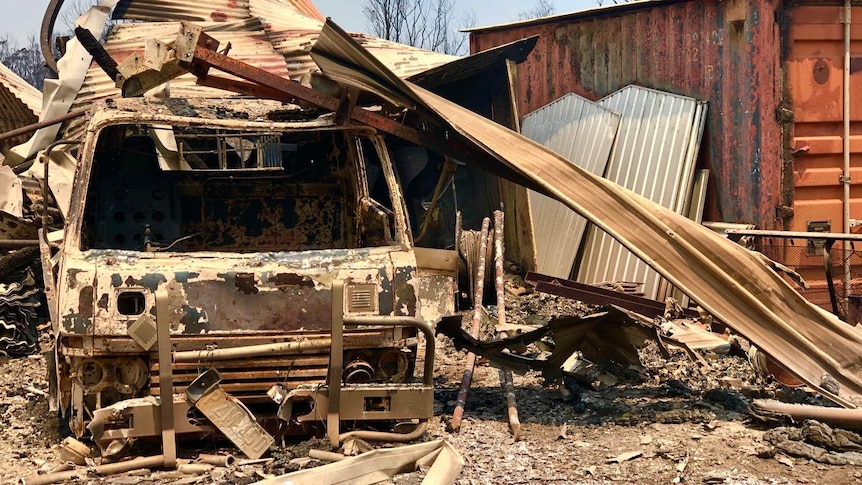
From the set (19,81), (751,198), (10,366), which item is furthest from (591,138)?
(19,81)

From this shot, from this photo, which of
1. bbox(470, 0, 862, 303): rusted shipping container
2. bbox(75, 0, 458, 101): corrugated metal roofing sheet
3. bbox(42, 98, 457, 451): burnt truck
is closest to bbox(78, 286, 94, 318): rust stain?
bbox(42, 98, 457, 451): burnt truck

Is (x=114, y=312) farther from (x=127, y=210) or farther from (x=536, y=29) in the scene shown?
(x=536, y=29)

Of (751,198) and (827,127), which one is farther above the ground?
(827,127)

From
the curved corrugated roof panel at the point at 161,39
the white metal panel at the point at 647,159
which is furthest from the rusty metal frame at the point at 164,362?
the white metal panel at the point at 647,159

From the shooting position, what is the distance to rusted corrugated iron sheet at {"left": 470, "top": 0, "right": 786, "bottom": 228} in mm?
8531

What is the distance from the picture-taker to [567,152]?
10852mm

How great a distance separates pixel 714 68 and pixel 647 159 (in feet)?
3.92

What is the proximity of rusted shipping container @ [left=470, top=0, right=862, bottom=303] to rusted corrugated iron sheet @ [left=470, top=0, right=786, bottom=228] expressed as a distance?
0.03 feet

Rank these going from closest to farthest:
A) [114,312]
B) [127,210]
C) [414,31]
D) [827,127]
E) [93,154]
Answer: [114,312], [93,154], [127,210], [827,127], [414,31]

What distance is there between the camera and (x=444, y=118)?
210 inches

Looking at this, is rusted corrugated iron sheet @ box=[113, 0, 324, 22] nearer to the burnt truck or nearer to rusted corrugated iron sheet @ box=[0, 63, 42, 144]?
rusted corrugated iron sheet @ box=[0, 63, 42, 144]

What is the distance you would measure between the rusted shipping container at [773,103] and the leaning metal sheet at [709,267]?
3.35 metres

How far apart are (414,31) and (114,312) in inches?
1245

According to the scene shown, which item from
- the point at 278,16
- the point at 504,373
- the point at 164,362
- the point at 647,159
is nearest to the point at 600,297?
the point at 504,373
